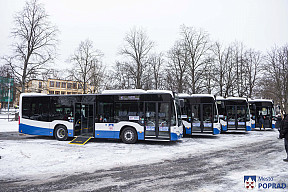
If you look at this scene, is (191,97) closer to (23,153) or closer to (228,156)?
(228,156)

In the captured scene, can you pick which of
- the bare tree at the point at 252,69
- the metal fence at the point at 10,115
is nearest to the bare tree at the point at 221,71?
the bare tree at the point at 252,69

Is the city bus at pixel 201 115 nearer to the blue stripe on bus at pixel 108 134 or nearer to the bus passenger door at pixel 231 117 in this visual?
the bus passenger door at pixel 231 117

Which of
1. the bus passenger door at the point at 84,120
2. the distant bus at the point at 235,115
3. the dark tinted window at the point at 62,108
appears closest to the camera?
the bus passenger door at the point at 84,120

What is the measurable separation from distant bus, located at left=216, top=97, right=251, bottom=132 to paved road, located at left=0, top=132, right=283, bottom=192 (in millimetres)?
9921

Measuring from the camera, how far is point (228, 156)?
8.83 meters

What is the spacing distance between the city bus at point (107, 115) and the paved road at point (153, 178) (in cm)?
350

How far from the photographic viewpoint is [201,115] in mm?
14930

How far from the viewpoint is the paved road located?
5.09 metres

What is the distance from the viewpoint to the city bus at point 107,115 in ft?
37.2

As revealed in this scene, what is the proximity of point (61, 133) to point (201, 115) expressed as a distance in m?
9.38

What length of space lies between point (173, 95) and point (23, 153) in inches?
305

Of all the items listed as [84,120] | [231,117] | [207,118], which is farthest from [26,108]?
[231,117]

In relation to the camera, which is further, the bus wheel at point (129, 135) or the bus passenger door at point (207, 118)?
the bus passenger door at point (207, 118)

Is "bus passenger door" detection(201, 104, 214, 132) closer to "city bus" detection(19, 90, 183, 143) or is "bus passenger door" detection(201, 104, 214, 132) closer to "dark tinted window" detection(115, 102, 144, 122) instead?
"city bus" detection(19, 90, 183, 143)
